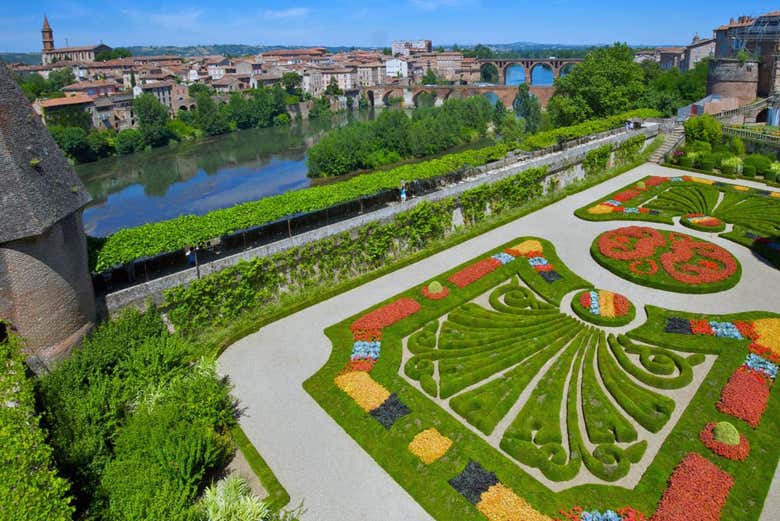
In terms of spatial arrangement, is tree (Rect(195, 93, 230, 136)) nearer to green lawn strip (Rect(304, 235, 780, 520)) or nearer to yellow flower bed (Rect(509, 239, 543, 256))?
yellow flower bed (Rect(509, 239, 543, 256))

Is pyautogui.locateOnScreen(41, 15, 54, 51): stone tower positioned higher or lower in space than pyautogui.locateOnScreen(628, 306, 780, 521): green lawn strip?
higher

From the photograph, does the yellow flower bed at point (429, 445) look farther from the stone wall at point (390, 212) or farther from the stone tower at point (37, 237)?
the stone tower at point (37, 237)

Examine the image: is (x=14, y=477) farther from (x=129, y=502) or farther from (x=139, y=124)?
(x=139, y=124)

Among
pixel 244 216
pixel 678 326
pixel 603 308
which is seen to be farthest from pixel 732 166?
pixel 244 216

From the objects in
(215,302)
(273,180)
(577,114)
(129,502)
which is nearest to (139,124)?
(273,180)

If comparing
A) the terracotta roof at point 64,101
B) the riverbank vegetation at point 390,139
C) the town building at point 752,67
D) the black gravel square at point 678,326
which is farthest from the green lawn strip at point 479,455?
the terracotta roof at point 64,101

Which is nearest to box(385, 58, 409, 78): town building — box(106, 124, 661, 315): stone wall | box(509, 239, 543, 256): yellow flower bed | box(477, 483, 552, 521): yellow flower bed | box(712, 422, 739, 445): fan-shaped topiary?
box(106, 124, 661, 315): stone wall
